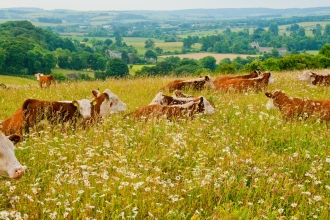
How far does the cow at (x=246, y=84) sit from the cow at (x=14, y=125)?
824 centimetres

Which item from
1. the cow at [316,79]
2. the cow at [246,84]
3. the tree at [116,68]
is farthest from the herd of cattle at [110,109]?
the tree at [116,68]

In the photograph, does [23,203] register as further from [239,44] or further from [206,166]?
[239,44]

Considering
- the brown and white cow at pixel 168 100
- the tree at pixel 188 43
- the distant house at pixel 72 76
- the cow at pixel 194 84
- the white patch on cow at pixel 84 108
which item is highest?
the white patch on cow at pixel 84 108

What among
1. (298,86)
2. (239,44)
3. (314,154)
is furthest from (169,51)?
(314,154)

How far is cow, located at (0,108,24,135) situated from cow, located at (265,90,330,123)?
22.3ft

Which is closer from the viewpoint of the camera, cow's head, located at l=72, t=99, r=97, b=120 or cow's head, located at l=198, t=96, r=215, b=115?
cow's head, located at l=72, t=99, r=97, b=120

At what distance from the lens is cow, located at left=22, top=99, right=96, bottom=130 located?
907cm

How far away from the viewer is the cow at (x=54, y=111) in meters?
9.07

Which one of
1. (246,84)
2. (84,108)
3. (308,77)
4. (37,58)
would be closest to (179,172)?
(84,108)

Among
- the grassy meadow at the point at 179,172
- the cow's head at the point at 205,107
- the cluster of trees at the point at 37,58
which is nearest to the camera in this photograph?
the grassy meadow at the point at 179,172

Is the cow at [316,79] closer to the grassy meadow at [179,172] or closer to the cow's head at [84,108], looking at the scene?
the grassy meadow at [179,172]

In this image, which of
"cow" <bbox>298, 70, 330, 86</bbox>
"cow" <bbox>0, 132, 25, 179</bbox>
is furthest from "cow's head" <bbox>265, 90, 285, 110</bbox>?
"cow" <bbox>0, 132, 25, 179</bbox>

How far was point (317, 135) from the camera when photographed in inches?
337

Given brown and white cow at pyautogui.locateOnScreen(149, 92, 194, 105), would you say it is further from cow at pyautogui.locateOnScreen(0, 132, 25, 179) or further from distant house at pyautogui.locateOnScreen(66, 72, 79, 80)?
distant house at pyautogui.locateOnScreen(66, 72, 79, 80)
